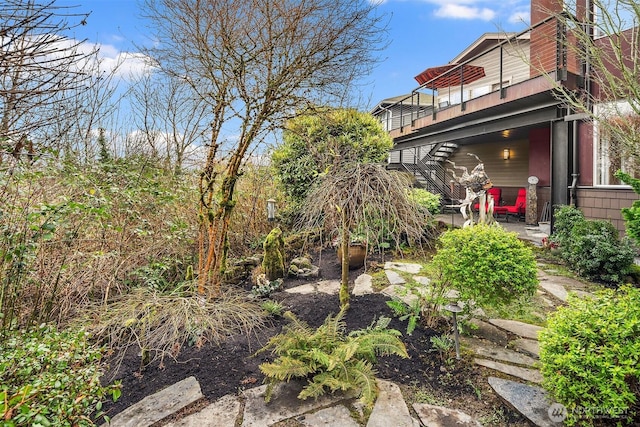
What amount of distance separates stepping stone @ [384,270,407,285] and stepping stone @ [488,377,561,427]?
2.11m

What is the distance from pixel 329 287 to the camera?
4.44 metres

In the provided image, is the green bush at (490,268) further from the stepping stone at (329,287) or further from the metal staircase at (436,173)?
the metal staircase at (436,173)

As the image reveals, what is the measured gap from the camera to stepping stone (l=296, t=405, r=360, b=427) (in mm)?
1896

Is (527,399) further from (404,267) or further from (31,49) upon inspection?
(31,49)

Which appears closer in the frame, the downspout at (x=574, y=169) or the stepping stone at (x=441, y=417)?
the stepping stone at (x=441, y=417)

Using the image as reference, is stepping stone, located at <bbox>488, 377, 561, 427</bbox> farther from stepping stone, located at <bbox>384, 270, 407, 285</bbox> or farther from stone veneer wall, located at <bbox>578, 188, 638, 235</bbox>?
stone veneer wall, located at <bbox>578, 188, 638, 235</bbox>

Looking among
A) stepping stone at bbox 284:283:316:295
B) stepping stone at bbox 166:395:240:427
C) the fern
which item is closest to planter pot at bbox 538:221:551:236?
stepping stone at bbox 284:283:316:295

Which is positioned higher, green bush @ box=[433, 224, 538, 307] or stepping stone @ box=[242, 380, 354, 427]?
green bush @ box=[433, 224, 538, 307]

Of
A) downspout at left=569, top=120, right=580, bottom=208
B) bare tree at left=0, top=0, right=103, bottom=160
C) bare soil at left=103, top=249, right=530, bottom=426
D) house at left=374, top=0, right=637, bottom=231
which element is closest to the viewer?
bare tree at left=0, top=0, right=103, bottom=160

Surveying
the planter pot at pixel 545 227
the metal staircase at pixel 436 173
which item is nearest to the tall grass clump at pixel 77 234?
the planter pot at pixel 545 227

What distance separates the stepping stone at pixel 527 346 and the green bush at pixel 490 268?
42 centimetres

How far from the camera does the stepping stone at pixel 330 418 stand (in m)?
1.90

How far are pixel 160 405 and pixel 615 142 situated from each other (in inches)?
303

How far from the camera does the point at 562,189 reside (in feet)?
22.6
